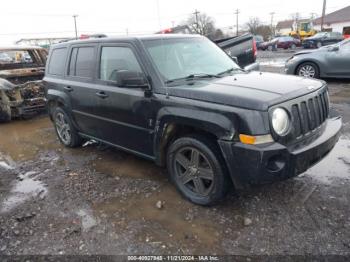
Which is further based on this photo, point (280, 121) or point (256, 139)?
point (280, 121)

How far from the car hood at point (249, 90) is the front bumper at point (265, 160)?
0.38 meters

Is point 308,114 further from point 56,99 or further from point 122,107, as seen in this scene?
point 56,99

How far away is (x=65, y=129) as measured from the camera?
587 centimetres

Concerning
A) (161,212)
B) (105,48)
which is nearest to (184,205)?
(161,212)

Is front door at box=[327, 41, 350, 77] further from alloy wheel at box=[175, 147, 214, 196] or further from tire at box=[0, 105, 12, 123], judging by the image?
tire at box=[0, 105, 12, 123]

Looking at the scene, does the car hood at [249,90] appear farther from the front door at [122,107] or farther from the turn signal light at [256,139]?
the front door at [122,107]

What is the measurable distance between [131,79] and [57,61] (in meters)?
2.48

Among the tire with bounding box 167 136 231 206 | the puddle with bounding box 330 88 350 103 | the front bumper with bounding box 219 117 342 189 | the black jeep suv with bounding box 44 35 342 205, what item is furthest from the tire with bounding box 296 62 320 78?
the tire with bounding box 167 136 231 206

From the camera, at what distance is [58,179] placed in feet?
15.2

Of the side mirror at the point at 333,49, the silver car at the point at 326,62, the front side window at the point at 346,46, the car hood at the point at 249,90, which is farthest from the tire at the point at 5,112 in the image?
the front side window at the point at 346,46

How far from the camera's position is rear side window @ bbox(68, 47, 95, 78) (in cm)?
465

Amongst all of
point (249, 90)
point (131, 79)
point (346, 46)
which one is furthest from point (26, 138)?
point (346, 46)

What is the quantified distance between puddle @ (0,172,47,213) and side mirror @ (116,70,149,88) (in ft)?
5.99

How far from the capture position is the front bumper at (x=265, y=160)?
2.92 meters
